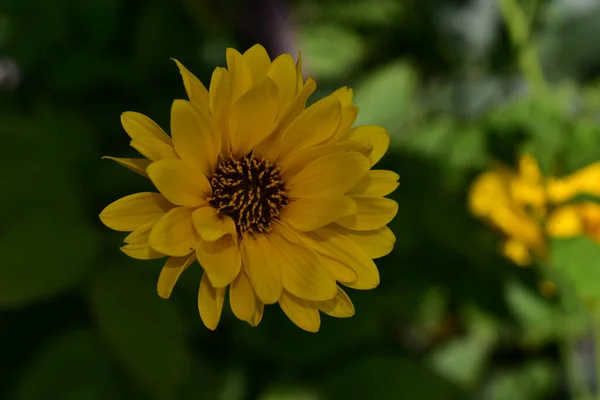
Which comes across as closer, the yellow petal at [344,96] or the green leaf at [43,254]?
the yellow petal at [344,96]

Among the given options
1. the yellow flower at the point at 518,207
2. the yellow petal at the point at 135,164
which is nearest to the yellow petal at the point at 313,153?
the yellow petal at the point at 135,164

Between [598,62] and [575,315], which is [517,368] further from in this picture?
[598,62]

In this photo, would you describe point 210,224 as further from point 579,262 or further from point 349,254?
point 579,262

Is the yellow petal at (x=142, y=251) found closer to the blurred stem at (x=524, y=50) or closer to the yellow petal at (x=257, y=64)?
the yellow petal at (x=257, y=64)

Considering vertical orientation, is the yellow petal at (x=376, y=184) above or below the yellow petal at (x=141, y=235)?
above

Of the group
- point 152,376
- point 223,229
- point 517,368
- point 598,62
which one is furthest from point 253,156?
point 598,62

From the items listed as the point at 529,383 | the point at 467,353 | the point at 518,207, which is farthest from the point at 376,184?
the point at 529,383

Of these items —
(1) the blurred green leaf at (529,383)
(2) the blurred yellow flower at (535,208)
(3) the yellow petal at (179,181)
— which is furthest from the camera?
(1) the blurred green leaf at (529,383)
